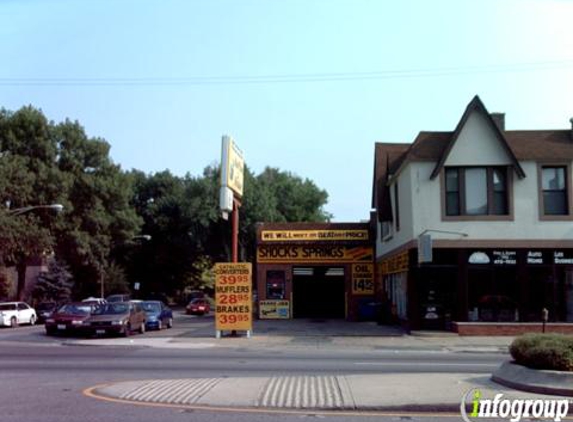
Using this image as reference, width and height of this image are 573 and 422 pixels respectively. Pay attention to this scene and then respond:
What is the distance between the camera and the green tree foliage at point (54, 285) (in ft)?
207

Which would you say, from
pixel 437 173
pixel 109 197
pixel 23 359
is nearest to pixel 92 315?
pixel 23 359

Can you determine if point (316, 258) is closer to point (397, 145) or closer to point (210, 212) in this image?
point (397, 145)

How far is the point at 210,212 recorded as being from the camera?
2537 inches

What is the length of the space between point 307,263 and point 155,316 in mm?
10577

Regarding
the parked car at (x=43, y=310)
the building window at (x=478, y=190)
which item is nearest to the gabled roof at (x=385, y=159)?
the building window at (x=478, y=190)

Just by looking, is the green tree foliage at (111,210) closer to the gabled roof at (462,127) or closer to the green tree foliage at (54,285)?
the green tree foliage at (54,285)

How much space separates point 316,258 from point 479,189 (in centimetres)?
1431

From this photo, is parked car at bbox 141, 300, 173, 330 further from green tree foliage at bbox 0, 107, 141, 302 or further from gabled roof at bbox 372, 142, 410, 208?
green tree foliage at bbox 0, 107, 141, 302

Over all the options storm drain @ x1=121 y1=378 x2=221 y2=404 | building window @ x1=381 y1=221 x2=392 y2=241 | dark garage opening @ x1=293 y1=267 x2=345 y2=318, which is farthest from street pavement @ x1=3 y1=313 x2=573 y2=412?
dark garage opening @ x1=293 y1=267 x2=345 y2=318

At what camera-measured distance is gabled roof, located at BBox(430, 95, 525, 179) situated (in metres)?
29.9

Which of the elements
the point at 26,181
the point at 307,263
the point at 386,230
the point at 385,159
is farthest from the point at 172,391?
the point at 26,181

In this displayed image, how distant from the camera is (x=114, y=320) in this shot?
30.0 metres

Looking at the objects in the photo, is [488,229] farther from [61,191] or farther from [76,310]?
[61,191]

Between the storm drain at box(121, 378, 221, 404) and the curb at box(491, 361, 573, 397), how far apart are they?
4.79 meters
